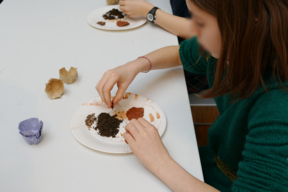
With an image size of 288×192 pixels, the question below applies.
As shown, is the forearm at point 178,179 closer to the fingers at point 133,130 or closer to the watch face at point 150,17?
the fingers at point 133,130

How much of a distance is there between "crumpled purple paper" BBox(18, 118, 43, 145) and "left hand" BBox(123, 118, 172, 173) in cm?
29

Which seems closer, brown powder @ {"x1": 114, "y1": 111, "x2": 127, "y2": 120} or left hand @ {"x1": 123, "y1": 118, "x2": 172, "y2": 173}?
left hand @ {"x1": 123, "y1": 118, "x2": 172, "y2": 173}

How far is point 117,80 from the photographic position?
0.96 meters

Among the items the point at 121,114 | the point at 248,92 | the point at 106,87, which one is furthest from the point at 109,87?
the point at 248,92

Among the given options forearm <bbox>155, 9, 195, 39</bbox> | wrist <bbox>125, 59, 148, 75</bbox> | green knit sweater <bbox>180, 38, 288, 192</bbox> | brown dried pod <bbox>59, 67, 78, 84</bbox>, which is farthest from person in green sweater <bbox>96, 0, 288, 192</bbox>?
forearm <bbox>155, 9, 195, 39</bbox>

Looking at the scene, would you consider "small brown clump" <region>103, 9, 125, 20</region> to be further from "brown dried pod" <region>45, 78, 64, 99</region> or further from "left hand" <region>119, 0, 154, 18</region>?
"brown dried pod" <region>45, 78, 64, 99</region>

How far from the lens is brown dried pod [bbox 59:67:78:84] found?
104cm

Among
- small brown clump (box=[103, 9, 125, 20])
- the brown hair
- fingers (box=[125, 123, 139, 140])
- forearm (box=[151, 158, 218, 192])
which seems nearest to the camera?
the brown hair

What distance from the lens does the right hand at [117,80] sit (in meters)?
0.93

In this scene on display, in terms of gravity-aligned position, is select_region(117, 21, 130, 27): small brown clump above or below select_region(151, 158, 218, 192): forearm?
Answer: above

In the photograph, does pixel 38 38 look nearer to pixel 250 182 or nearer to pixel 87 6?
pixel 87 6

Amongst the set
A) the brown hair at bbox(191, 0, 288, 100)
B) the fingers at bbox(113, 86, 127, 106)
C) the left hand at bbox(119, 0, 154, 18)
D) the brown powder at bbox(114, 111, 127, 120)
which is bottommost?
the brown powder at bbox(114, 111, 127, 120)

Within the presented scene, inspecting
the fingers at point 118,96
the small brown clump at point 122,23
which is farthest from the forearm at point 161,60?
the small brown clump at point 122,23

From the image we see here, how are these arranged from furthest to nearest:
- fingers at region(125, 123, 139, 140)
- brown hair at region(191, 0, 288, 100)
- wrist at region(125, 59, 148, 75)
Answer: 1. wrist at region(125, 59, 148, 75)
2. fingers at region(125, 123, 139, 140)
3. brown hair at region(191, 0, 288, 100)
